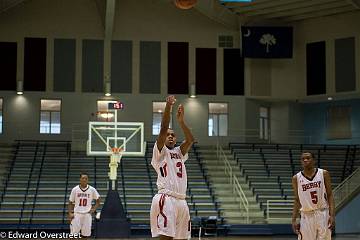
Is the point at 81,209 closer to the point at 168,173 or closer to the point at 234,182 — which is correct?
the point at 168,173

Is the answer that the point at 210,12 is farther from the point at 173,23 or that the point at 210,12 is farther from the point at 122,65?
the point at 122,65

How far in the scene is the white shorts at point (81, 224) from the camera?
48.0 ft

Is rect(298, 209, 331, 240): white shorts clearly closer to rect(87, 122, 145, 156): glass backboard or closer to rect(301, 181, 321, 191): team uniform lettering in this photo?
rect(301, 181, 321, 191): team uniform lettering

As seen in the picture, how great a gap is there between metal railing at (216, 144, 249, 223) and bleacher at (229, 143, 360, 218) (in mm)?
582

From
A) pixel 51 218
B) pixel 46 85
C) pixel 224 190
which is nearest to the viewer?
pixel 51 218

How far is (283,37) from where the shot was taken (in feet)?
110

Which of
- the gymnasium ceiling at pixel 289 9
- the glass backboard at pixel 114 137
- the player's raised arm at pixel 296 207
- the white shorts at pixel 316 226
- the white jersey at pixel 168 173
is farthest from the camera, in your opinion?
the gymnasium ceiling at pixel 289 9

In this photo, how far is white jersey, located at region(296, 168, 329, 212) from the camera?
31.3 feet

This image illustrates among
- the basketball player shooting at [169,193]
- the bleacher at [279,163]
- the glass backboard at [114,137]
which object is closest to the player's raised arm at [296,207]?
the basketball player shooting at [169,193]

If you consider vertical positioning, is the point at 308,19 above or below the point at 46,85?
above

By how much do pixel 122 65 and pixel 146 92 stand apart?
6.00ft

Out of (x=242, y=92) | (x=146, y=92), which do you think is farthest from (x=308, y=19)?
(x=146, y=92)

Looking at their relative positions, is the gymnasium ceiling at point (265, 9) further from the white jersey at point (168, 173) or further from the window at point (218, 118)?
the white jersey at point (168, 173)

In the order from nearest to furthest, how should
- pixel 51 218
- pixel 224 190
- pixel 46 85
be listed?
pixel 51 218, pixel 224 190, pixel 46 85
